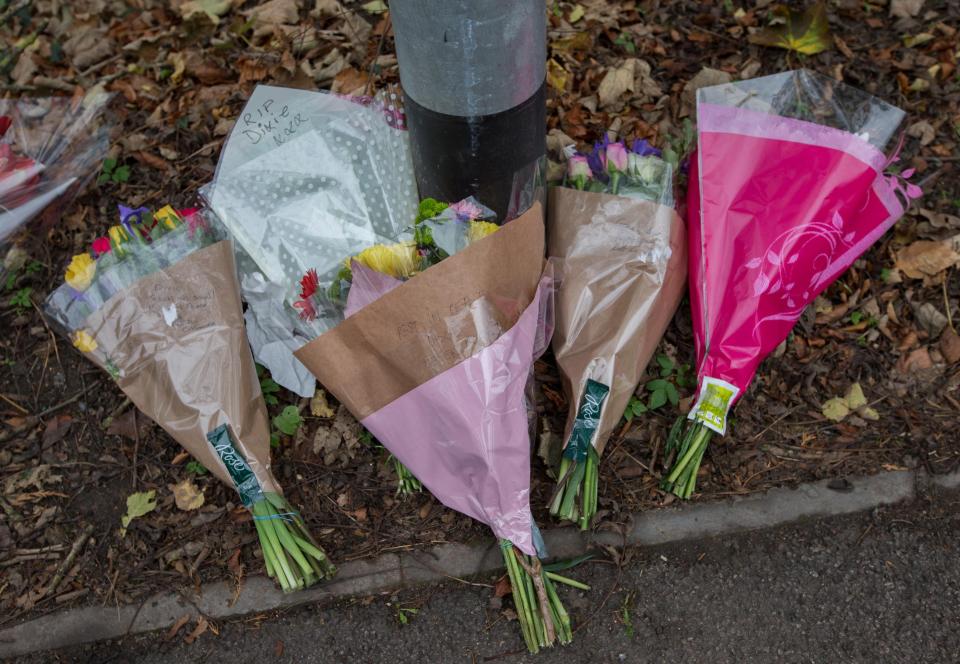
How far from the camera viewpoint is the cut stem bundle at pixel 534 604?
2.11 metres

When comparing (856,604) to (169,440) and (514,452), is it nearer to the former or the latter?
(514,452)

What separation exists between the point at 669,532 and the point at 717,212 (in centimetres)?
103

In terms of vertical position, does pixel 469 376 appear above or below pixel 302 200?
below

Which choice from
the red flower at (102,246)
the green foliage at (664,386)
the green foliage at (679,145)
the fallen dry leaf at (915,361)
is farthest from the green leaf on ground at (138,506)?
the fallen dry leaf at (915,361)

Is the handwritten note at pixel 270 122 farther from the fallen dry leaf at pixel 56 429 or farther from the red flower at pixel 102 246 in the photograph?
the fallen dry leaf at pixel 56 429

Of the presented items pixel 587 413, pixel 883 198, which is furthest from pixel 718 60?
pixel 587 413

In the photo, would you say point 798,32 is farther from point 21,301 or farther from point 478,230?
point 21,301

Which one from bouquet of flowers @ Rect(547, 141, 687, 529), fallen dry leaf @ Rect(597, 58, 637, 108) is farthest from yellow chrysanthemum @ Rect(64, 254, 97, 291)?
fallen dry leaf @ Rect(597, 58, 637, 108)

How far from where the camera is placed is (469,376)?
199 centimetres

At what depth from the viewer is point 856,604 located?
2154 mm

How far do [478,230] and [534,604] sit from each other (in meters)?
1.10

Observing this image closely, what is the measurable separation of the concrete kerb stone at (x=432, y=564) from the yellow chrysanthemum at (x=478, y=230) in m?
0.96

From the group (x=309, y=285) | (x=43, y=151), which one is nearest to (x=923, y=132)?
(x=309, y=285)

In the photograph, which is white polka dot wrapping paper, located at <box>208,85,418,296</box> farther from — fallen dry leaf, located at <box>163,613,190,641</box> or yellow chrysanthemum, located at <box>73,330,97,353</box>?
fallen dry leaf, located at <box>163,613,190,641</box>
